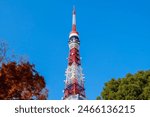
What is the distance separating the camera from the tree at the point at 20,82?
52.3ft

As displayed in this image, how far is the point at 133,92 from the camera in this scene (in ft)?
73.5

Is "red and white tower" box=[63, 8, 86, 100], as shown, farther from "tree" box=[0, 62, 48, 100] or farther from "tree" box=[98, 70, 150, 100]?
"tree" box=[0, 62, 48, 100]

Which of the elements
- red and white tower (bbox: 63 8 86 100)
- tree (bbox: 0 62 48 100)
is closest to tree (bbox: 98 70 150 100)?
tree (bbox: 0 62 48 100)

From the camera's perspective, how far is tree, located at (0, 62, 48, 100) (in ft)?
52.3

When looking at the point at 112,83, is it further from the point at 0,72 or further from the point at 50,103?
the point at 50,103

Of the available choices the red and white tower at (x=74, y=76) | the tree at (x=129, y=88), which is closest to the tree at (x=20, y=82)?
the tree at (x=129, y=88)

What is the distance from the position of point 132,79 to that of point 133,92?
1.18 meters

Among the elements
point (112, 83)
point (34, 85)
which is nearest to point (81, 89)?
point (112, 83)

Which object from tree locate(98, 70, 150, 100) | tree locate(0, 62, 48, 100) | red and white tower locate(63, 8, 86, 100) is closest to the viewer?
tree locate(0, 62, 48, 100)

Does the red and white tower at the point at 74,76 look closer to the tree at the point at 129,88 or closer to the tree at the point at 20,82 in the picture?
the tree at the point at 129,88

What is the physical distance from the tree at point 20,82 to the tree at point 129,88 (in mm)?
6547

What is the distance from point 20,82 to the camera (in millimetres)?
16391

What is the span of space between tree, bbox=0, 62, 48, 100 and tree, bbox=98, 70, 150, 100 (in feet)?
21.5

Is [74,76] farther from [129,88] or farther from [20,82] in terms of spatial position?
[20,82]
